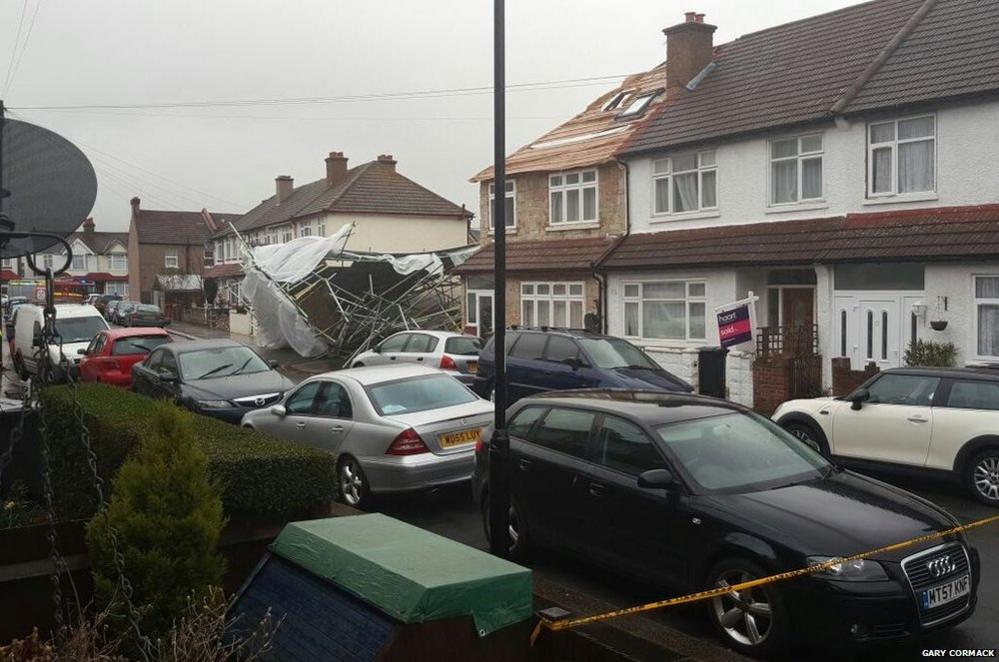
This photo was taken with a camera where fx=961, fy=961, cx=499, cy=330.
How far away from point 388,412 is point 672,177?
46.6ft

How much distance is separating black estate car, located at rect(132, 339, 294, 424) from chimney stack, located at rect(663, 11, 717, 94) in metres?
14.1

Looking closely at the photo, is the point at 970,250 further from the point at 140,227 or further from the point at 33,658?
the point at 140,227

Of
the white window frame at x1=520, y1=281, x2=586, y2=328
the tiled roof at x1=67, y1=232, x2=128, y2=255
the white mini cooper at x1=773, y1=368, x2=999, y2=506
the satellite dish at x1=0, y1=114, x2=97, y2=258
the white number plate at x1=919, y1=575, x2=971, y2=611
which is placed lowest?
the white number plate at x1=919, y1=575, x2=971, y2=611

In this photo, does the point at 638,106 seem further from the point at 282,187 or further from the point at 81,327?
the point at 282,187

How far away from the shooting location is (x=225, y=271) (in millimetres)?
58844

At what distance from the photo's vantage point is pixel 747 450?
7.24m

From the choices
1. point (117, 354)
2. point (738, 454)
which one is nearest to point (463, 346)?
point (117, 354)

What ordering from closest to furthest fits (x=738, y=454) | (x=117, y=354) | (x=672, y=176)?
(x=738, y=454)
(x=117, y=354)
(x=672, y=176)

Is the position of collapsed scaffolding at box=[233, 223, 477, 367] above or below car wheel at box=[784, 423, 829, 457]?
above

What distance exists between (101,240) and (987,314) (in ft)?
328

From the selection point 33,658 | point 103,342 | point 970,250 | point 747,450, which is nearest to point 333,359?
point 103,342

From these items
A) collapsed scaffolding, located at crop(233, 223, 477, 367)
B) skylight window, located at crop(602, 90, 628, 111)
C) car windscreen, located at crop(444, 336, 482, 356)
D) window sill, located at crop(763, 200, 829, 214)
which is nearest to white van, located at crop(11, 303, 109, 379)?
collapsed scaffolding, located at crop(233, 223, 477, 367)

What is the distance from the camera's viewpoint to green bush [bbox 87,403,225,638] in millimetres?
4641

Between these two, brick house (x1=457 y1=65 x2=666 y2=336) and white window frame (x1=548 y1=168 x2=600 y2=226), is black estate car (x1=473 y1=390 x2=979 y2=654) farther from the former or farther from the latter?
white window frame (x1=548 y1=168 x2=600 y2=226)
